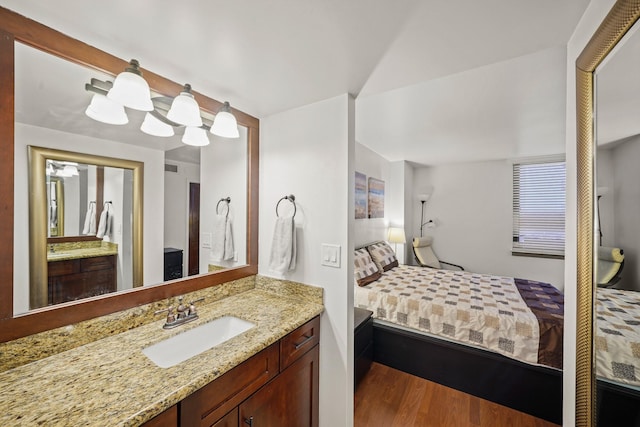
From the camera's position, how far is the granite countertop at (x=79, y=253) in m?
1.03

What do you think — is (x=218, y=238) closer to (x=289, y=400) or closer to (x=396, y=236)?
(x=289, y=400)

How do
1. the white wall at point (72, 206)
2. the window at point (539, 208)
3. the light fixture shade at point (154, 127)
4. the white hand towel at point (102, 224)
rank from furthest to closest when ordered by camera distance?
the window at point (539, 208)
the light fixture shade at point (154, 127)
the white hand towel at point (102, 224)
the white wall at point (72, 206)

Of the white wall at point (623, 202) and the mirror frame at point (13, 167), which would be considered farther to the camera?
the mirror frame at point (13, 167)

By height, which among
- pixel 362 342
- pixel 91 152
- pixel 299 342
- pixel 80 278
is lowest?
pixel 362 342

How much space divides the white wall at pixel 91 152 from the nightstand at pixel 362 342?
1502mm

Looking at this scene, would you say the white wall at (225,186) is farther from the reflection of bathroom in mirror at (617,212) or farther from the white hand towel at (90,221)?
the reflection of bathroom in mirror at (617,212)

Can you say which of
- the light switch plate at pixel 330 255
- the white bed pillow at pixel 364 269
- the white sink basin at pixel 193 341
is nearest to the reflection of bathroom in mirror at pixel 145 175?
the white sink basin at pixel 193 341

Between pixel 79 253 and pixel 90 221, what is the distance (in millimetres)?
146

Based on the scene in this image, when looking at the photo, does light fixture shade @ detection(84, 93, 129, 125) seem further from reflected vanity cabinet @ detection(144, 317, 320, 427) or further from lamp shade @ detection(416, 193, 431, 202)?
lamp shade @ detection(416, 193, 431, 202)

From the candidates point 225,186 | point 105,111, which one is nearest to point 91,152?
point 105,111

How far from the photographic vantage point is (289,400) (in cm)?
125

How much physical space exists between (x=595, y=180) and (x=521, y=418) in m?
1.95

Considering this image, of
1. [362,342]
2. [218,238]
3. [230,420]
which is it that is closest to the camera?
[230,420]

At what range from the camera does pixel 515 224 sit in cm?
403
